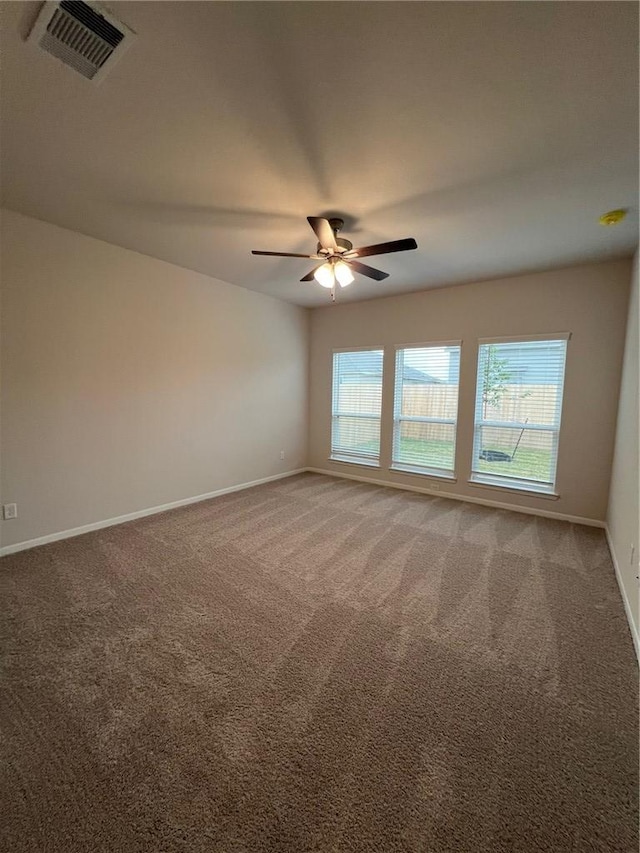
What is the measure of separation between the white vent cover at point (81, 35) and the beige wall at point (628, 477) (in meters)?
3.61

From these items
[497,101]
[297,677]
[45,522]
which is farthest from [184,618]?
[497,101]

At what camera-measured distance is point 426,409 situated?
467 centimetres

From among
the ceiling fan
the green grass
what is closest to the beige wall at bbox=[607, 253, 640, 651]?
the green grass

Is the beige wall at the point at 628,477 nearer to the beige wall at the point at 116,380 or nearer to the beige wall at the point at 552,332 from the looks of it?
the beige wall at the point at 552,332

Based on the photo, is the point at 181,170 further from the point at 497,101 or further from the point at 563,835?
the point at 563,835

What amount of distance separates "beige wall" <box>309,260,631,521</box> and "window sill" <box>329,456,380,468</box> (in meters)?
0.19

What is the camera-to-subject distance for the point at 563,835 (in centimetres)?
107

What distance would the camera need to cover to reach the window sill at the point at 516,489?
3.80 m

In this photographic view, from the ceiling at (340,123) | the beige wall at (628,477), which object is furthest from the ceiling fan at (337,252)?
the beige wall at (628,477)

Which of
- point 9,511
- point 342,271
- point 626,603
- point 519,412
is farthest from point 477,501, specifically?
point 9,511

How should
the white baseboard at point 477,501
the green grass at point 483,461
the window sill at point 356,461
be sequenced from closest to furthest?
1. the white baseboard at point 477,501
2. the green grass at point 483,461
3. the window sill at point 356,461

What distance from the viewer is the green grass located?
3.90 meters

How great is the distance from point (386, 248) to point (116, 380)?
9.38ft

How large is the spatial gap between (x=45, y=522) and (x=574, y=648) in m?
4.08
